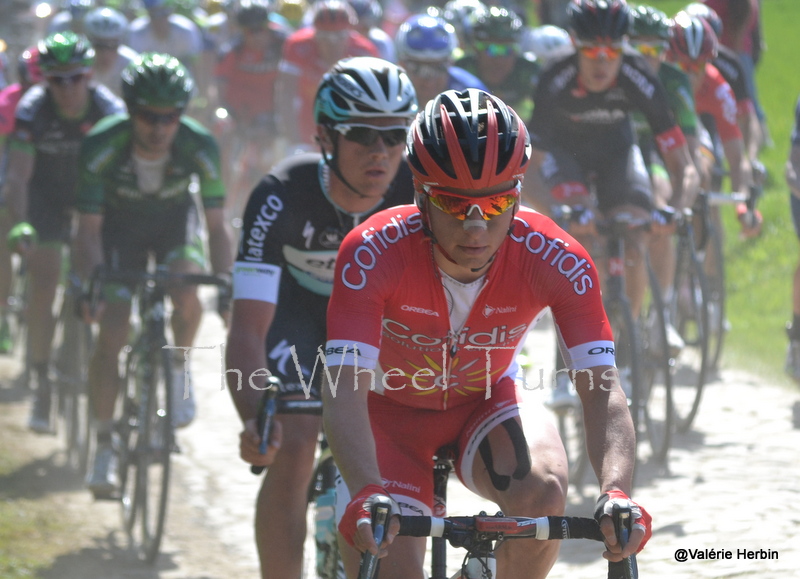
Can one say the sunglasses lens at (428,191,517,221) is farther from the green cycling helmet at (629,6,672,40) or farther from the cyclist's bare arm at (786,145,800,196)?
the cyclist's bare arm at (786,145,800,196)

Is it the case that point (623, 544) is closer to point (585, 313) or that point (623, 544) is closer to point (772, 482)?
point (585, 313)

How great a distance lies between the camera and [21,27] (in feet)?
89.0

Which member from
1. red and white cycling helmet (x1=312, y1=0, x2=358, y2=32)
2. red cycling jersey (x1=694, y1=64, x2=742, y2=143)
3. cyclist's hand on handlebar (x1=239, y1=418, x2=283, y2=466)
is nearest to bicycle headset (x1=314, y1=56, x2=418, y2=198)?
cyclist's hand on handlebar (x1=239, y1=418, x2=283, y2=466)

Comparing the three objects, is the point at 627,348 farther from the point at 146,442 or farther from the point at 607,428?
the point at 607,428

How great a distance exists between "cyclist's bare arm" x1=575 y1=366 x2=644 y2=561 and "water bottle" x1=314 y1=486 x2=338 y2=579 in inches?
46.1

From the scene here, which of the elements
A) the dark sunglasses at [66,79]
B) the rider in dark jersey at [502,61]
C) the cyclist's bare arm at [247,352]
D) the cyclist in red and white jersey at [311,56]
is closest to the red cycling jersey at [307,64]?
the cyclist in red and white jersey at [311,56]

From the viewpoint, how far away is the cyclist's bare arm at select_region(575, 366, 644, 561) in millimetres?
3295

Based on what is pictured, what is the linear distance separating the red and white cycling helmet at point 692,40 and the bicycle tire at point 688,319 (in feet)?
4.85

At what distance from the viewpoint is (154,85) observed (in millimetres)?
6773

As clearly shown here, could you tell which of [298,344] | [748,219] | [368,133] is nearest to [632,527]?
[298,344]

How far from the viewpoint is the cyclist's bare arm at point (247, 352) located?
173 inches

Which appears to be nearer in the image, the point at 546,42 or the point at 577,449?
the point at 577,449

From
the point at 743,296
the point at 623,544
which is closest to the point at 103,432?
the point at 623,544

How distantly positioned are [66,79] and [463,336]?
537 centimetres
